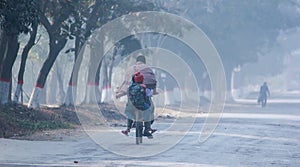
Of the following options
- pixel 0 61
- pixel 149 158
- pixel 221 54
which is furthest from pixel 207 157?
pixel 221 54

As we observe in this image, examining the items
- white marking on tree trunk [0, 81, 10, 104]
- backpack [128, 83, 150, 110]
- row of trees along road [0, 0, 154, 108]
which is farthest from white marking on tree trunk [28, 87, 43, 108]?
backpack [128, 83, 150, 110]

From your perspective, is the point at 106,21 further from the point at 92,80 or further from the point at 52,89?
the point at 52,89

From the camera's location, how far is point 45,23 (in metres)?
26.8

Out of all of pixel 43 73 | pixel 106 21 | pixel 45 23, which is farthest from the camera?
→ pixel 106 21

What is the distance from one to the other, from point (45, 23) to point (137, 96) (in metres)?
10.8

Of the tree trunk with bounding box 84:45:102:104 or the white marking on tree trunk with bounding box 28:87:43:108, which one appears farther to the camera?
the tree trunk with bounding box 84:45:102:104

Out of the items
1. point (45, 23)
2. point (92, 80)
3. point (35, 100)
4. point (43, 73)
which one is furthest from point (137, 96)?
point (92, 80)

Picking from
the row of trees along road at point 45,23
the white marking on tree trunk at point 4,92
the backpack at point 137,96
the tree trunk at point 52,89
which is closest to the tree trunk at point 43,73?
the row of trees along road at point 45,23

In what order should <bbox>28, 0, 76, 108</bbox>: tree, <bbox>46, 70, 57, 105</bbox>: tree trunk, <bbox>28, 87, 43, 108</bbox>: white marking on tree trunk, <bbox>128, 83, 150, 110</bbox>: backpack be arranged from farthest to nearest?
<bbox>46, 70, 57, 105</bbox>: tree trunk
<bbox>28, 87, 43, 108</bbox>: white marking on tree trunk
<bbox>28, 0, 76, 108</bbox>: tree
<bbox>128, 83, 150, 110</bbox>: backpack

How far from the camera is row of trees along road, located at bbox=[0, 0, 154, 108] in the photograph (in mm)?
17750

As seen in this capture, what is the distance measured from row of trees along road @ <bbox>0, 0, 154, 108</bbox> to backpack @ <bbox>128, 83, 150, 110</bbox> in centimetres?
303

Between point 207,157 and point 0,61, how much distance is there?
35.5ft

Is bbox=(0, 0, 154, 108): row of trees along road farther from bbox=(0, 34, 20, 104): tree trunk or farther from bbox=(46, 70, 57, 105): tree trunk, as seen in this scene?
bbox=(46, 70, 57, 105): tree trunk

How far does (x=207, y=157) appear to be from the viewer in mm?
14648
